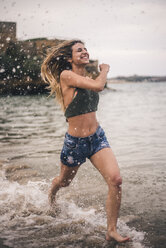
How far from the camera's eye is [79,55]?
3932mm

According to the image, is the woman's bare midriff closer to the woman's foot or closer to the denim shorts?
the denim shorts

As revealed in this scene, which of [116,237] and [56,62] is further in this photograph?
[56,62]

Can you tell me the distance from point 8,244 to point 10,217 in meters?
0.78

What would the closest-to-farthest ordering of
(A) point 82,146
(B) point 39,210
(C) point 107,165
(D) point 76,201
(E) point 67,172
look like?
(C) point 107,165 < (A) point 82,146 < (E) point 67,172 < (B) point 39,210 < (D) point 76,201

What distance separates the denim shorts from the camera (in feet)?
11.8

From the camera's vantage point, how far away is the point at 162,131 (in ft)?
36.9

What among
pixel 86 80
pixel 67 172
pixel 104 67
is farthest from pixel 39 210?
pixel 104 67

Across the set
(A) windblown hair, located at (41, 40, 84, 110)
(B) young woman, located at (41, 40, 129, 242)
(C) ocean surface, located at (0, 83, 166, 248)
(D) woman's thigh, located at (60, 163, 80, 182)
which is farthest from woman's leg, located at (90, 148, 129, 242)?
(A) windblown hair, located at (41, 40, 84, 110)

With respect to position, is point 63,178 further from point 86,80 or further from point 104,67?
point 104,67

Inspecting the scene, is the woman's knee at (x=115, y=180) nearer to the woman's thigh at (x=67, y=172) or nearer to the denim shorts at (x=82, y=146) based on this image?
the denim shorts at (x=82, y=146)

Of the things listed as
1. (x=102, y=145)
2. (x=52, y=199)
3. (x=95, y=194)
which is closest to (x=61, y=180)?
(x=52, y=199)

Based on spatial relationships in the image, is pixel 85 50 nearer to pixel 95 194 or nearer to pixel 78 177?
pixel 95 194

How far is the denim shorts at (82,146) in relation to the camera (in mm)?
3596

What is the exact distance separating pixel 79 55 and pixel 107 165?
1.44 metres
